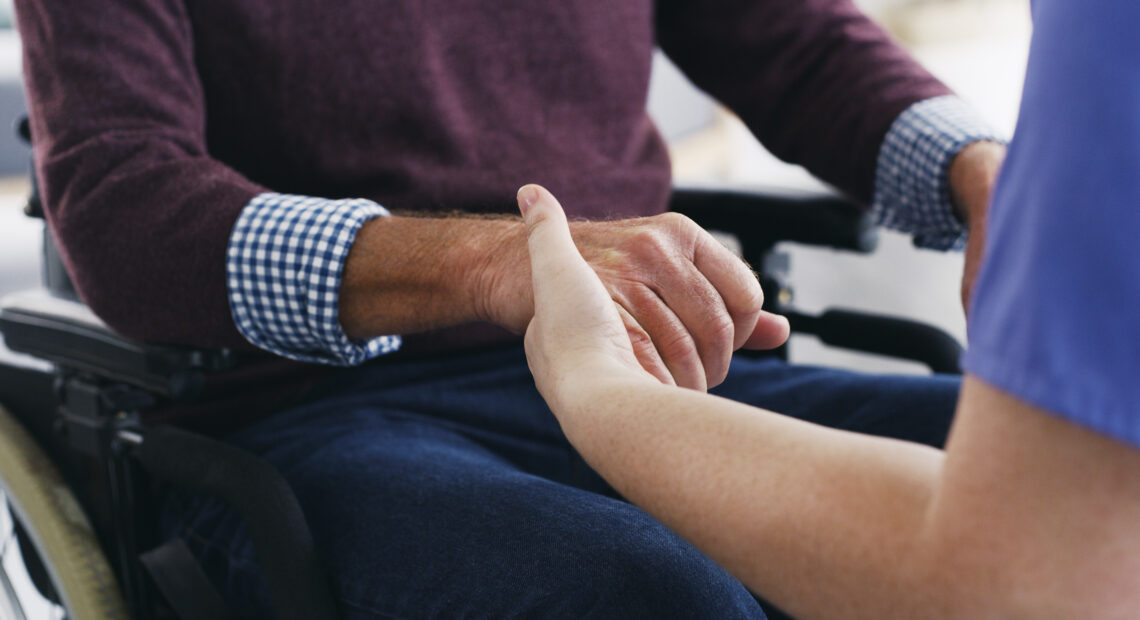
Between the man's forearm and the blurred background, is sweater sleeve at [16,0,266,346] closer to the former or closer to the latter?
the man's forearm

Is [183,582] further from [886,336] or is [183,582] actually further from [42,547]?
[886,336]

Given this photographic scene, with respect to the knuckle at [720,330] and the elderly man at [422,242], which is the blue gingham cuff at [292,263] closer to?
the elderly man at [422,242]

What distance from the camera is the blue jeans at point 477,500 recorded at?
533mm

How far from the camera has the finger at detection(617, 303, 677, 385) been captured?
49cm

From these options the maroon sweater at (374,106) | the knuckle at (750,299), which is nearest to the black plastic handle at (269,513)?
the maroon sweater at (374,106)

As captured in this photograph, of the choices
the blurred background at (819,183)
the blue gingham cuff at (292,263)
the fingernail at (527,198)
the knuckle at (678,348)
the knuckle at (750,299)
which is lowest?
the blurred background at (819,183)

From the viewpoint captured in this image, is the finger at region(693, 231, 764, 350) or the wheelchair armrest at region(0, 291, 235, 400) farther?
the wheelchair armrest at region(0, 291, 235, 400)

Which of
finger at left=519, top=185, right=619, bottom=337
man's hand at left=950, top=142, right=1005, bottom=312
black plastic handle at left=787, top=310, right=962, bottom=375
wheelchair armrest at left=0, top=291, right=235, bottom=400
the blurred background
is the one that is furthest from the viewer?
the blurred background

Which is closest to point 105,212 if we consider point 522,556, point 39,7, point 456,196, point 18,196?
point 39,7

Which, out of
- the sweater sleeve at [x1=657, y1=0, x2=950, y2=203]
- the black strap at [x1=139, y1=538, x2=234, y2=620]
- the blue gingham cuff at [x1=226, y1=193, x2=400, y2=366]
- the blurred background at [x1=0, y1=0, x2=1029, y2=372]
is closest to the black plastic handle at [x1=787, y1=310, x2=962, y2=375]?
the blurred background at [x1=0, y1=0, x2=1029, y2=372]

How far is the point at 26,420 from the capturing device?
2.62 feet

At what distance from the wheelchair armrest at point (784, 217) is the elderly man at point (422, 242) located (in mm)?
28

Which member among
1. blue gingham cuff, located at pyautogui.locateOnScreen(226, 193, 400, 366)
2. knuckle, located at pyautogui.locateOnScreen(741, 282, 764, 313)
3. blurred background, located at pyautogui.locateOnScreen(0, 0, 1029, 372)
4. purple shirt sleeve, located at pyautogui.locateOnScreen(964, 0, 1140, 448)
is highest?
purple shirt sleeve, located at pyautogui.locateOnScreen(964, 0, 1140, 448)

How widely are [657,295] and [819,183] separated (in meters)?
1.07
